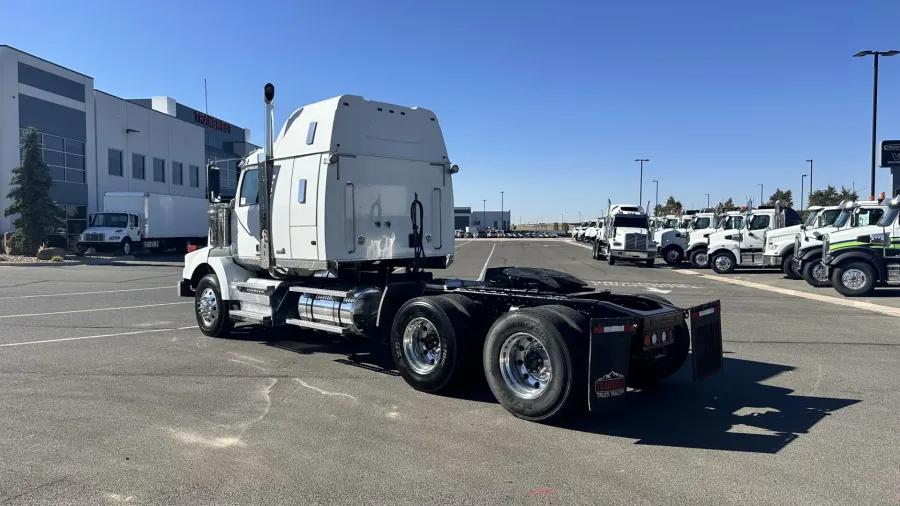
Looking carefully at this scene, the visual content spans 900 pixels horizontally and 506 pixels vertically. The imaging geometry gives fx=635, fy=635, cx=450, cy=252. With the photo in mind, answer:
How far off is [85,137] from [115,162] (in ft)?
11.7

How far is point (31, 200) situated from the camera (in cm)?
3145

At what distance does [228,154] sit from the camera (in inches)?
2408

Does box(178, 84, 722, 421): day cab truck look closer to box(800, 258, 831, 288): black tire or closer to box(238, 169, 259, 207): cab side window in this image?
Result: box(238, 169, 259, 207): cab side window

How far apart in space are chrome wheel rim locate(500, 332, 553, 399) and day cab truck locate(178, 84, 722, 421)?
0.04 feet

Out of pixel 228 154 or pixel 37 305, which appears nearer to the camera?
pixel 37 305

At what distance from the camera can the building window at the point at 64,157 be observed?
3622cm

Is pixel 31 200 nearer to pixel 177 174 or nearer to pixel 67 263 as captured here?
pixel 67 263

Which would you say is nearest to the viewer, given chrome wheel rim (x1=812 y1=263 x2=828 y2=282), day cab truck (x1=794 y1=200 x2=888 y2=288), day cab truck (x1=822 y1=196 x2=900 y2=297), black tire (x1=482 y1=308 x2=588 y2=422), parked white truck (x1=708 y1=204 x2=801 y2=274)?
black tire (x1=482 y1=308 x2=588 y2=422)

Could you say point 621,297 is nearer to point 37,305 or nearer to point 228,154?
point 37,305

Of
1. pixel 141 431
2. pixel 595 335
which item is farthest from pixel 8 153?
pixel 595 335

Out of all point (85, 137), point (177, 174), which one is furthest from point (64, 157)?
point (177, 174)

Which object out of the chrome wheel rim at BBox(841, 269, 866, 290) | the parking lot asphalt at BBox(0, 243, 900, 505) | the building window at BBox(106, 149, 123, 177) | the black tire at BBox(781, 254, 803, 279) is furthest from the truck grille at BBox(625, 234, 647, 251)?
the building window at BBox(106, 149, 123, 177)

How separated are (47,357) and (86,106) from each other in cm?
3689

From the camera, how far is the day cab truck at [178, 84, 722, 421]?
5.56 meters
